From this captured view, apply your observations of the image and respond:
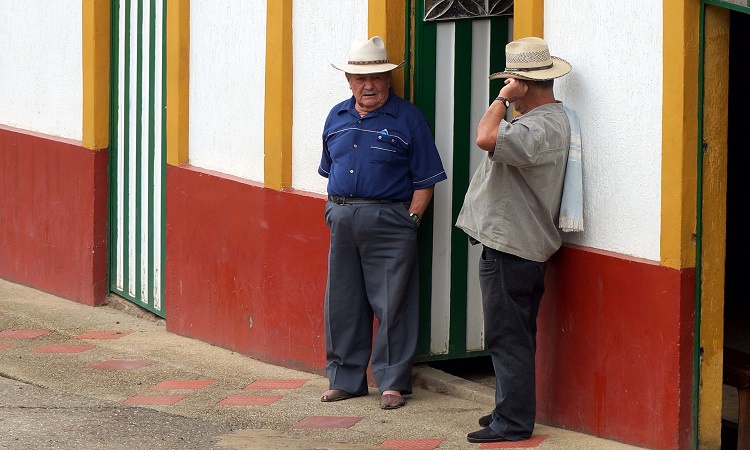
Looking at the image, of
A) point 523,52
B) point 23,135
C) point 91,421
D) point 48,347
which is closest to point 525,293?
point 523,52

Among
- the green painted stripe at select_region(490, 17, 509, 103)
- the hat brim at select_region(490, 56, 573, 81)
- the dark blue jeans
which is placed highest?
the green painted stripe at select_region(490, 17, 509, 103)

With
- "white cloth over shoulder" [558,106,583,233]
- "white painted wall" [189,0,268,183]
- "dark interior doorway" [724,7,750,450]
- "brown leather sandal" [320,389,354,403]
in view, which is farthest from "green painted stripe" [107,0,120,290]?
"white cloth over shoulder" [558,106,583,233]

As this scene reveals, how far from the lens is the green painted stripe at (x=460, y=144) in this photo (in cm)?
707

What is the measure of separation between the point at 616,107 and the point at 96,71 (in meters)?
4.74

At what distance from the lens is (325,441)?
634 cm

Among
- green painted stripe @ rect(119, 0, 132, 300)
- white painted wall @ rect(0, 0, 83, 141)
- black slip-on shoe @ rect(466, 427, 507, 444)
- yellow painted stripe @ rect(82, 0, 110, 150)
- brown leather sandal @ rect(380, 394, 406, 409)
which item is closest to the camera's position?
black slip-on shoe @ rect(466, 427, 507, 444)

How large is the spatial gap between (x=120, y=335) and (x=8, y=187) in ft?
7.94

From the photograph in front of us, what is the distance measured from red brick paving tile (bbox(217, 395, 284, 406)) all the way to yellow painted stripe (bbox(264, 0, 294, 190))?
1.25m

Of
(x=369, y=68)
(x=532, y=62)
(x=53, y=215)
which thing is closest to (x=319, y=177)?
(x=369, y=68)

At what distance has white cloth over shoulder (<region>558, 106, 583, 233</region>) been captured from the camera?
605 cm

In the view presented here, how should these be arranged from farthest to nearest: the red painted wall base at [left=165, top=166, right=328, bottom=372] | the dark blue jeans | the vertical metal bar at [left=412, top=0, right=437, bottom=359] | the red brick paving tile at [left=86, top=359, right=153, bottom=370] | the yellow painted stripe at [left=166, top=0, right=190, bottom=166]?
the yellow painted stripe at [left=166, top=0, right=190, bottom=166], the red brick paving tile at [left=86, top=359, right=153, bottom=370], the red painted wall base at [left=165, top=166, right=328, bottom=372], the vertical metal bar at [left=412, top=0, right=437, bottom=359], the dark blue jeans

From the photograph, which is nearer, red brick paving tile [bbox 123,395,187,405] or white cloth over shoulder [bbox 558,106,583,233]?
white cloth over shoulder [bbox 558,106,583,233]

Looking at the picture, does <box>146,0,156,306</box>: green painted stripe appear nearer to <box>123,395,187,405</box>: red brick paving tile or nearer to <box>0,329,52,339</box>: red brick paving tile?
<box>0,329,52,339</box>: red brick paving tile

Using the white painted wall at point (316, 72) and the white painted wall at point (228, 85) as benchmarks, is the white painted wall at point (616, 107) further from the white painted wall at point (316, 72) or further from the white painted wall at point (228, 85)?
the white painted wall at point (228, 85)
